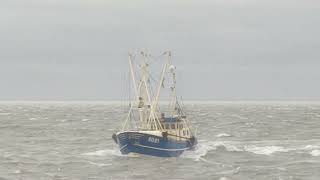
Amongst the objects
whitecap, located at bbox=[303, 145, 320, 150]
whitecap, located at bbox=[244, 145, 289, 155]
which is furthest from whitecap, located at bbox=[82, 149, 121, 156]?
whitecap, located at bbox=[303, 145, 320, 150]

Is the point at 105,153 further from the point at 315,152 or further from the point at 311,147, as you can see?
the point at 311,147

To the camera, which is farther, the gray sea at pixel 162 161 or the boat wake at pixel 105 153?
the boat wake at pixel 105 153

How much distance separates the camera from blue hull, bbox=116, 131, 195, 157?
69.5 m

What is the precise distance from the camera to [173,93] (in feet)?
257

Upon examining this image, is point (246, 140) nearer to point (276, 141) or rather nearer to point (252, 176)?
point (276, 141)

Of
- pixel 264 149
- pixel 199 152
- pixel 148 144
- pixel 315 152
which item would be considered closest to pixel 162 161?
pixel 148 144

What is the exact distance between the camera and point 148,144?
70125 millimetres

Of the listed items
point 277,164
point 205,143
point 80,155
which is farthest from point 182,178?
point 205,143

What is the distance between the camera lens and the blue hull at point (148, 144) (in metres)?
69.5

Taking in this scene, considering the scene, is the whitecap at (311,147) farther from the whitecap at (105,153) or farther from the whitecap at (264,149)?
the whitecap at (105,153)

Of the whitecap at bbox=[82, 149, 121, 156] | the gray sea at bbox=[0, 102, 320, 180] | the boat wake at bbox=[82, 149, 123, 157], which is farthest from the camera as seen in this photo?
the whitecap at bbox=[82, 149, 121, 156]

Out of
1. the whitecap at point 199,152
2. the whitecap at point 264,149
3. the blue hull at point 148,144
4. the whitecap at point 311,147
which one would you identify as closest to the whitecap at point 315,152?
the whitecap at point 311,147

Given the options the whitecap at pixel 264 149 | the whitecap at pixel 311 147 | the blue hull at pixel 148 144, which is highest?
the blue hull at pixel 148 144

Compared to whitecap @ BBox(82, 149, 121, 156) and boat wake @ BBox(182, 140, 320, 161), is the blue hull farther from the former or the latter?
whitecap @ BBox(82, 149, 121, 156)
